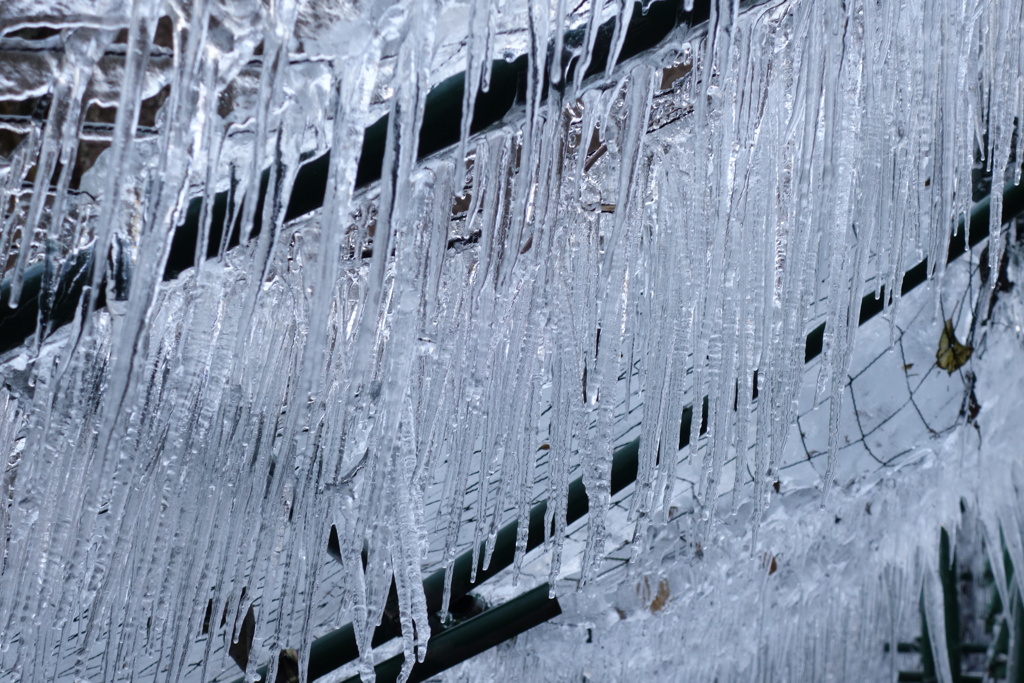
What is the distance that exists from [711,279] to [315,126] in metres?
0.58

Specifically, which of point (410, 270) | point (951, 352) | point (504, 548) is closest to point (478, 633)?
point (504, 548)

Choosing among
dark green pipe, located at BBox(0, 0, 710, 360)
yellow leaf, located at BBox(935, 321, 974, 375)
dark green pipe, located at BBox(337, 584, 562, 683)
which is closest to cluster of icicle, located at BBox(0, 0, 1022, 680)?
dark green pipe, located at BBox(0, 0, 710, 360)

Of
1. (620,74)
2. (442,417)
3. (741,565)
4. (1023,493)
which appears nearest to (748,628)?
(741,565)

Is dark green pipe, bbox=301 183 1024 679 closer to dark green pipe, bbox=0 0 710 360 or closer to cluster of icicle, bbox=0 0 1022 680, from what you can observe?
cluster of icicle, bbox=0 0 1022 680

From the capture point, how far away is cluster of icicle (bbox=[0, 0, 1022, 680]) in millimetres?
579

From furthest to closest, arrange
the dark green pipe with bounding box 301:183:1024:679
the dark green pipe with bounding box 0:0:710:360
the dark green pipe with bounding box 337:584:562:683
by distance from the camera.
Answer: the dark green pipe with bounding box 337:584:562:683
the dark green pipe with bounding box 301:183:1024:679
the dark green pipe with bounding box 0:0:710:360

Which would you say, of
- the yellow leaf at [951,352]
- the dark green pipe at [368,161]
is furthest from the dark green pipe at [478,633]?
the yellow leaf at [951,352]

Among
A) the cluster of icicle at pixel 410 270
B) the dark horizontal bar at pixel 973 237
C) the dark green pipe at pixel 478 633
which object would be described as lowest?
the dark green pipe at pixel 478 633

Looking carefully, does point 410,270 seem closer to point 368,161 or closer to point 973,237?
point 368,161

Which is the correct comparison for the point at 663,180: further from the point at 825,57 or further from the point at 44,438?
the point at 44,438

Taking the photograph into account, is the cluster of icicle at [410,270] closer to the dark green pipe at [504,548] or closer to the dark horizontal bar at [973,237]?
the dark green pipe at [504,548]

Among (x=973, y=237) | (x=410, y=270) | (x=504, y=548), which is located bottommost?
(x=504, y=548)

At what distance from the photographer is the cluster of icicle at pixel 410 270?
579mm

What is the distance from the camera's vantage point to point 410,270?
0.83 m
